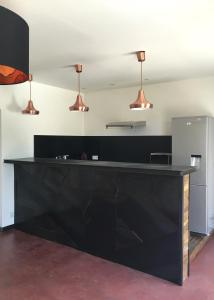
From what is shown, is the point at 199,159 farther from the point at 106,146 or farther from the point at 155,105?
the point at 106,146

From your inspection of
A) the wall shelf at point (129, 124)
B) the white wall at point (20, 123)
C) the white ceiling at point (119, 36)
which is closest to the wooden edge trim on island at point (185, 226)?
the white ceiling at point (119, 36)

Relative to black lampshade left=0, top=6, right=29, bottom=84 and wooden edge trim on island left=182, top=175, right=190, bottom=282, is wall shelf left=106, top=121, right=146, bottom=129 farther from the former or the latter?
black lampshade left=0, top=6, right=29, bottom=84

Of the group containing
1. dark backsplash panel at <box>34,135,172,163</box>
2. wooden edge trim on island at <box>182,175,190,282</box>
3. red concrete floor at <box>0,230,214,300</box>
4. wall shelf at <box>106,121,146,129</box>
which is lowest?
red concrete floor at <box>0,230,214,300</box>

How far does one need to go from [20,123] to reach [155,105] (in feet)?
8.29

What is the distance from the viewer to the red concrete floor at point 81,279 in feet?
8.34

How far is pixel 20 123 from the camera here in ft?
14.7

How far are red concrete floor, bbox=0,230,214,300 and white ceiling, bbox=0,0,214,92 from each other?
2.62m

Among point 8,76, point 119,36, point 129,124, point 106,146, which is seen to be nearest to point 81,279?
point 8,76

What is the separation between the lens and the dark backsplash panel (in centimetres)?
487

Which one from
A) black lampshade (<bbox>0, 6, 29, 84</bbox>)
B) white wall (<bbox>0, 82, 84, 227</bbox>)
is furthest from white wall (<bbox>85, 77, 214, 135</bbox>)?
black lampshade (<bbox>0, 6, 29, 84</bbox>)

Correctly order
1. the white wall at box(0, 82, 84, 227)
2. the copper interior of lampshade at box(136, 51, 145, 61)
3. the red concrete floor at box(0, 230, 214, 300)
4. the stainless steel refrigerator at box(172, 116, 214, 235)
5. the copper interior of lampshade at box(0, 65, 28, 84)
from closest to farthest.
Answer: the copper interior of lampshade at box(0, 65, 28, 84) → the red concrete floor at box(0, 230, 214, 300) → the copper interior of lampshade at box(136, 51, 145, 61) → the stainless steel refrigerator at box(172, 116, 214, 235) → the white wall at box(0, 82, 84, 227)

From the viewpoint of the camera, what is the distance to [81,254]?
3428 millimetres

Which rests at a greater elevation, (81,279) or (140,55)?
(140,55)

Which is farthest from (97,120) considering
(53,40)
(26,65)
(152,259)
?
(26,65)
